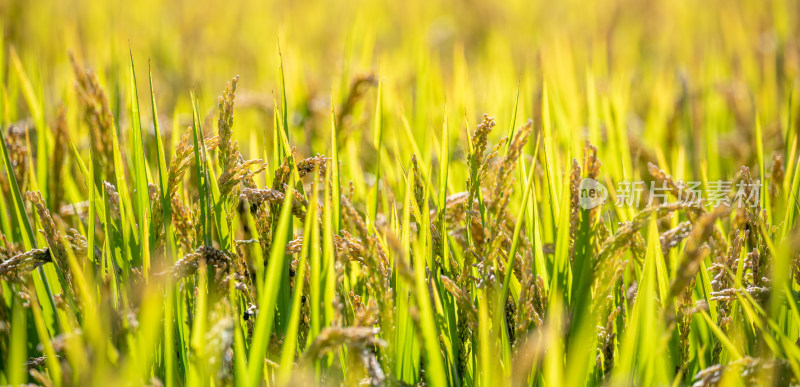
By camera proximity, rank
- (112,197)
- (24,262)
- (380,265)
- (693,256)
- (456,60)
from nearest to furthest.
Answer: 1. (693,256)
2. (380,265)
3. (24,262)
4. (112,197)
5. (456,60)

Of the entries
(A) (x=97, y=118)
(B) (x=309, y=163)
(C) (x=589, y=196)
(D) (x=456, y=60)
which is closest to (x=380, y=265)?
(B) (x=309, y=163)

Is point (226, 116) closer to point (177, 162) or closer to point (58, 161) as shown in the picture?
point (177, 162)

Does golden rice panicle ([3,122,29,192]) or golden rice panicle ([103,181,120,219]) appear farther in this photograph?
golden rice panicle ([3,122,29,192])

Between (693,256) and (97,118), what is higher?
(97,118)

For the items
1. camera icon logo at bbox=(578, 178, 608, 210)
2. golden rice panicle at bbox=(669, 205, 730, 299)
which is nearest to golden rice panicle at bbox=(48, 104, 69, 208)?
camera icon logo at bbox=(578, 178, 608, 210)

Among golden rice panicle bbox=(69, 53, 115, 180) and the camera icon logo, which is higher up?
golden rice panicle bbox=(69, 53, 115, 180)

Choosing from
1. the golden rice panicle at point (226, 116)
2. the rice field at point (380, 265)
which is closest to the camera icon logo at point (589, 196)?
the rice field at point (380, 265)

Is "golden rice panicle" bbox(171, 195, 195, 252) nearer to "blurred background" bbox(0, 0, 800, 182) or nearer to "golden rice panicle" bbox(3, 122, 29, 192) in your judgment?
"blurred background" bbox(0, 0, 800, 182)

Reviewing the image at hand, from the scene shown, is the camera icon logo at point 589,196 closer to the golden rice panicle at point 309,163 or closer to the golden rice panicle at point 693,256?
the golden rice panicle at point 693,256

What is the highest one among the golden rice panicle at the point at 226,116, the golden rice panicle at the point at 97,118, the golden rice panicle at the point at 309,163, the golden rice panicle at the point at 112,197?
the golden rice panicle at the point at 97,118

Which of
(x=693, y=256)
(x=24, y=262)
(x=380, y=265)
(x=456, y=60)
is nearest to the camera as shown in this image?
(x=693, y=256)

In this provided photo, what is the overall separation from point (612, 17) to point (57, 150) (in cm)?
283

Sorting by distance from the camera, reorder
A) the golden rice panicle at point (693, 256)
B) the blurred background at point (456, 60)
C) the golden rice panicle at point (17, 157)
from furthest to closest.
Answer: the blurred background at point (456, 60), the golden rice panicle at point (17, 157), the golden rice panicle at point (693, 256)

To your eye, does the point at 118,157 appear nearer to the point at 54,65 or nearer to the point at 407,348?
the point at 407,348
